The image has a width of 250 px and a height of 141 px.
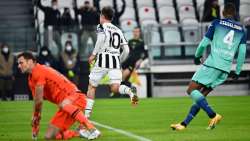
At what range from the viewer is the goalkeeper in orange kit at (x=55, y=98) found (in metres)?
12.8

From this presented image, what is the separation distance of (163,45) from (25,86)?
4.78 meters

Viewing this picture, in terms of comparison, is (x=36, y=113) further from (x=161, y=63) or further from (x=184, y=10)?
(x=184, y=10)

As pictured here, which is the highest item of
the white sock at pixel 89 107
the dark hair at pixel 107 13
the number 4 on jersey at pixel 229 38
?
the dark hair at pixel 107 13

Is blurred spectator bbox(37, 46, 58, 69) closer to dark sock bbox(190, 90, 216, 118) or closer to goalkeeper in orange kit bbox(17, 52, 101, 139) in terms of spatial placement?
dark sock bbox(190, 90, 216, 118)

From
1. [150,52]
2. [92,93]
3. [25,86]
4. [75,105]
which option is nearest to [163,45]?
[150,52]

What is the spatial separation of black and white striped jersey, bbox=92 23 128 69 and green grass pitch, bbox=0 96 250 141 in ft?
3.88

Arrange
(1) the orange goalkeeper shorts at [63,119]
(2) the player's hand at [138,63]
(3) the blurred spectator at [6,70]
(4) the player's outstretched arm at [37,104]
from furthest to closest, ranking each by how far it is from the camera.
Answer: (3) the blurred spectator at [6,70] < (2) the player's hand at [138,63] < (1) the orange goalkeeper shorts at [63,119] < (4) the player's outstretched arm at [37,104]

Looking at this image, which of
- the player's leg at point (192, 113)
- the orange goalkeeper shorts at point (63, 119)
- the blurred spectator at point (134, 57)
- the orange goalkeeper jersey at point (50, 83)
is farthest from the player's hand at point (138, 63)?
the orange goalkeeper shorts at point (63, 119)

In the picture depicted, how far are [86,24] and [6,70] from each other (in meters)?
3.17

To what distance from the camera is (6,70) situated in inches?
1163

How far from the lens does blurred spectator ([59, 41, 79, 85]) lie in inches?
1164

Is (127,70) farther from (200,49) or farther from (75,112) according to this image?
(75,112)

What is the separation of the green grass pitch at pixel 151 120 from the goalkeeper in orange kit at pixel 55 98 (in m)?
0.38

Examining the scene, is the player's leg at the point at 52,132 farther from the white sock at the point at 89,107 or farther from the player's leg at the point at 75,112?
the white sock at the point at 89,107
